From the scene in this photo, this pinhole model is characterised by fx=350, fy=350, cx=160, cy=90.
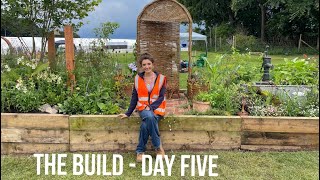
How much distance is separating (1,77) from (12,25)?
68.4 inches

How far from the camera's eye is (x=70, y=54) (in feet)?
14.8

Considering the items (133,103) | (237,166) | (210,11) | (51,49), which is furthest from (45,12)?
(210,11)

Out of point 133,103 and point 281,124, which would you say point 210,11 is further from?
point 133,103

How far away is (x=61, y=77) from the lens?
460 centimetres

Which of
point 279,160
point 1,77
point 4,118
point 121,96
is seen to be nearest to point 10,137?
point 4,118

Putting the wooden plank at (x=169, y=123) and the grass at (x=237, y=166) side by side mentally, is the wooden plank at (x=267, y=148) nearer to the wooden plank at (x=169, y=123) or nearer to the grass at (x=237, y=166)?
the grass at (x=237, y=166)

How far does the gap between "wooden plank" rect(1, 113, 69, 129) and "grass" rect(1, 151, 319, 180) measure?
34 cm

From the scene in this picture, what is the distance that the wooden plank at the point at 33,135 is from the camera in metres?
3.86

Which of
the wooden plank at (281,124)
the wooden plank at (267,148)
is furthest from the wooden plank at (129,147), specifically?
the wooden plank at (281,124)

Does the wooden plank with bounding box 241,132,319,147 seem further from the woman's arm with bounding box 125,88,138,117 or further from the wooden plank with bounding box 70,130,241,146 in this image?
the woman's arm with bounding box 125,88,138,117

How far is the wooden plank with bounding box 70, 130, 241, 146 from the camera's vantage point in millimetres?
3898

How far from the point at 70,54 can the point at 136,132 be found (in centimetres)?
142

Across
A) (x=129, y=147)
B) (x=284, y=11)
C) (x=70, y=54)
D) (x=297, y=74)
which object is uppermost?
(x=284, y=11)

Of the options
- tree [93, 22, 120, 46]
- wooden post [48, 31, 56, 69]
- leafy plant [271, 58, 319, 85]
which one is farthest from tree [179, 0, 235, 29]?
wooden post [48, 31, 56, 69]
